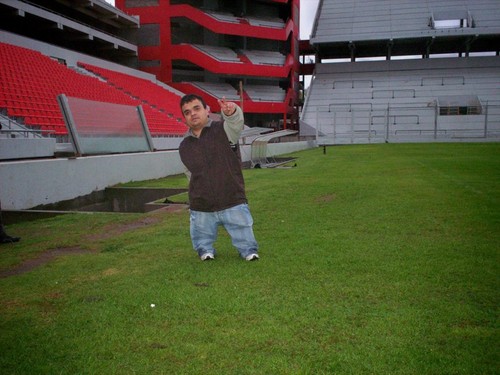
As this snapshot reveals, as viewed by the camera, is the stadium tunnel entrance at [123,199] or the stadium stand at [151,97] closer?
the stadium tunnel entrance at [123,199]

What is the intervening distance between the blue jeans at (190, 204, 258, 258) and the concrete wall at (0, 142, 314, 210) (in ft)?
14.1

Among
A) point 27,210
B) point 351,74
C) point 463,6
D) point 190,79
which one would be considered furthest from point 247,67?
point 27,210

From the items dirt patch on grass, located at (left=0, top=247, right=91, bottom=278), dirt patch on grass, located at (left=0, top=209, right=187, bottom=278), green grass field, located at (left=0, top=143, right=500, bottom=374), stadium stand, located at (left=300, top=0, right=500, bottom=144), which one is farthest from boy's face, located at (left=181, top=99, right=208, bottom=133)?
stadium stand, located at (left=300, top=0, right=500, bottom=144)

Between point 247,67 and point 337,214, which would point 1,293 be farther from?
point 247,67

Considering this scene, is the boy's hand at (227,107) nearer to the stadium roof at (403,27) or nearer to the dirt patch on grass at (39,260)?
the dirt patch on grass at (39,260)

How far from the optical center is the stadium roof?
40.8 meters

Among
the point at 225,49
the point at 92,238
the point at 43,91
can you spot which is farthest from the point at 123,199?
the point at 225,49

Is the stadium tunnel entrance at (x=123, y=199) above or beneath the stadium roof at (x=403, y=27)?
beneath

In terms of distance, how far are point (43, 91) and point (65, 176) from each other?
787cm

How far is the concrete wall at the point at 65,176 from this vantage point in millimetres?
7098

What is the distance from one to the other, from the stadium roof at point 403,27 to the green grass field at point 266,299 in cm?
3983

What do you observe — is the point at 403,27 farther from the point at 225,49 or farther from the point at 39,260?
the point at 39,260

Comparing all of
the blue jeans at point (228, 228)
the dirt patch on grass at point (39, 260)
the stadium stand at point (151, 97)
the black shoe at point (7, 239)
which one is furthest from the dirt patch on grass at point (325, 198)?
the stadium stand at point (151, 97)

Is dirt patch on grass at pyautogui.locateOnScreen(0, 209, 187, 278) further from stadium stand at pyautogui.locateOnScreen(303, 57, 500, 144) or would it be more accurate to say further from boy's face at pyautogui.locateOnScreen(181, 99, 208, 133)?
stadium stand at pyautogui.locateOnScreen(303, 57, 500, 144)
